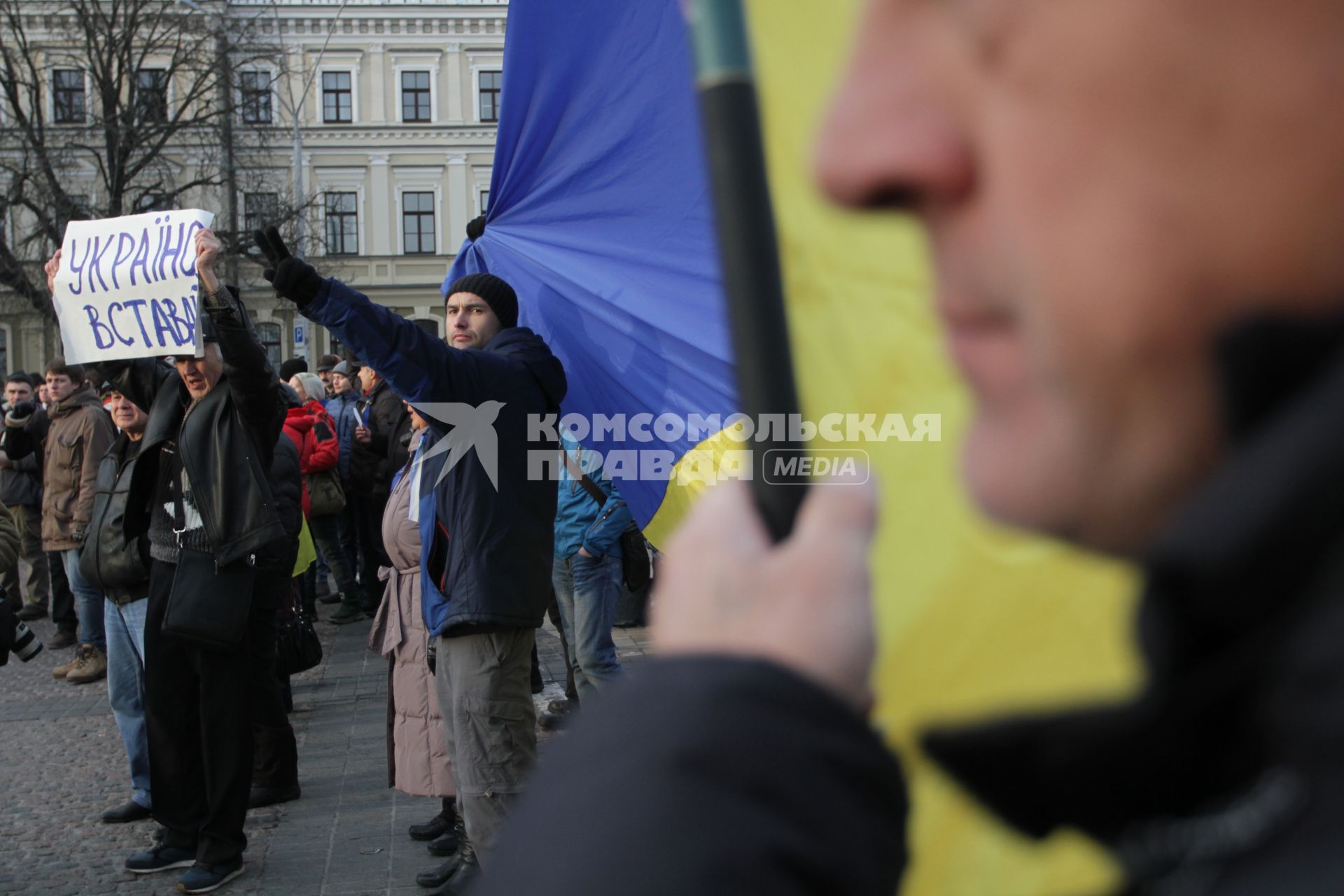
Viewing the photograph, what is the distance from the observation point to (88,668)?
734cm

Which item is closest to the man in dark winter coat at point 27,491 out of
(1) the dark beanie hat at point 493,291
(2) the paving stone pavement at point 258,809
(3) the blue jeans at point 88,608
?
(3) the blue jeans at point 88,608

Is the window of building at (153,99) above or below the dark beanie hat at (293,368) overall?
above

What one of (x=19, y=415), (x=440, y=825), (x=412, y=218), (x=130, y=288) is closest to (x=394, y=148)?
(x=412, y=218)

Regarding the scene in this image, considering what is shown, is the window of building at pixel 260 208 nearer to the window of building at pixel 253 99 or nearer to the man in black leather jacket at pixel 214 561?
the window of building at pixel 253 99

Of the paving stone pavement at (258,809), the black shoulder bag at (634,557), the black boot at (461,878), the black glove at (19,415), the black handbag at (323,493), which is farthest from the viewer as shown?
the black glove at (19,415)

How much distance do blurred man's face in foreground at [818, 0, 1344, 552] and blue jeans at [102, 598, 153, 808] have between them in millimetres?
4554

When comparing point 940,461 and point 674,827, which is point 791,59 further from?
point 674,827

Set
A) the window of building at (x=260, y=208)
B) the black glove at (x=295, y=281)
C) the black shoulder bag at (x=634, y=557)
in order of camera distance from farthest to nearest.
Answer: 1. the window of building at (x=260, y=208)
2. the black shoulder bag at (x=634, y=557)
3. the black glove at (x=295, y=281)

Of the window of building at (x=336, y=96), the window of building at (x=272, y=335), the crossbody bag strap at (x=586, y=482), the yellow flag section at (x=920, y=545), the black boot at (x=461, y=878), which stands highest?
the window of building at (x=336, y=96)

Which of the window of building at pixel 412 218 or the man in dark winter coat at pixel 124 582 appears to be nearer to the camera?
Result: the man in dark winter coat at pixel 124 582

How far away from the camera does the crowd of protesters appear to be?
338cm

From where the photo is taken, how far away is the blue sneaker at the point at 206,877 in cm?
405

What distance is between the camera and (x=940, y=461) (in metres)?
0.71

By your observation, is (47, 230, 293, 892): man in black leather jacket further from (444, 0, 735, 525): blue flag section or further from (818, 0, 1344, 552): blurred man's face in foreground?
(818, 0, 1344, 552): blurred man's face in foreground
